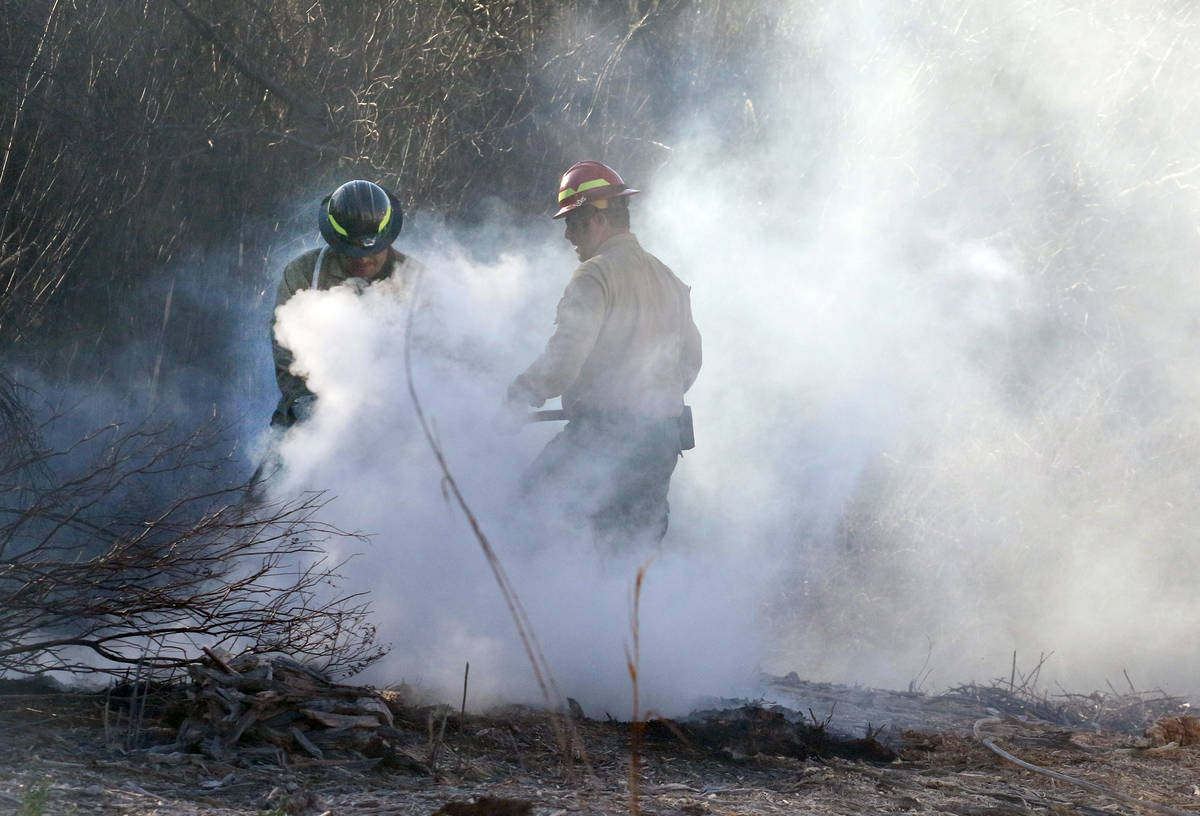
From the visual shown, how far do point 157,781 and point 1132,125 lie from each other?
34.0 feet

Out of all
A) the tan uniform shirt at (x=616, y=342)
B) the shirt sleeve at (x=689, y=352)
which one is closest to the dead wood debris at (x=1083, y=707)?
the shirt sleeve at (x=689, y=352)

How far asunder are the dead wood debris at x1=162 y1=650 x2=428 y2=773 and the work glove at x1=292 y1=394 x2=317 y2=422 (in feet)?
5.29

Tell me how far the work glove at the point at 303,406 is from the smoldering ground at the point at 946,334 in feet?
8.71

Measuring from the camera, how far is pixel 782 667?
8930 millimetres

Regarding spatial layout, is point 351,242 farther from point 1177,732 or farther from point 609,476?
point 1177,732

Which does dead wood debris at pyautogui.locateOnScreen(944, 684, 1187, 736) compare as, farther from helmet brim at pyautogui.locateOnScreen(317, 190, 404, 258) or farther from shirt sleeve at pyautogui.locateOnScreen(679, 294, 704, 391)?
helmet brim at pyautogui.locateOnScreen(317, 190, 404, 258)

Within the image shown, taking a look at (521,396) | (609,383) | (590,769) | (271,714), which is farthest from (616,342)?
(271,714)

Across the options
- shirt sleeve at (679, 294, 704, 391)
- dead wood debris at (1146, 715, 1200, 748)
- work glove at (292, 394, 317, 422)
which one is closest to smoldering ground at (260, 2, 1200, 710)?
shirt sleeve at (679, 294, 704, 391)

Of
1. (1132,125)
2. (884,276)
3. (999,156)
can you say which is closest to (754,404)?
(884,276)

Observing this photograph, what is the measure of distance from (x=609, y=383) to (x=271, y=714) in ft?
7.10

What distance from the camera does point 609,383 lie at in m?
5.08

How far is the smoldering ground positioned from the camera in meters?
9.15

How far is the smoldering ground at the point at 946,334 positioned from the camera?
30.0 ft

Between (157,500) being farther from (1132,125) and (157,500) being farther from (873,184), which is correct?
(1132,125)
